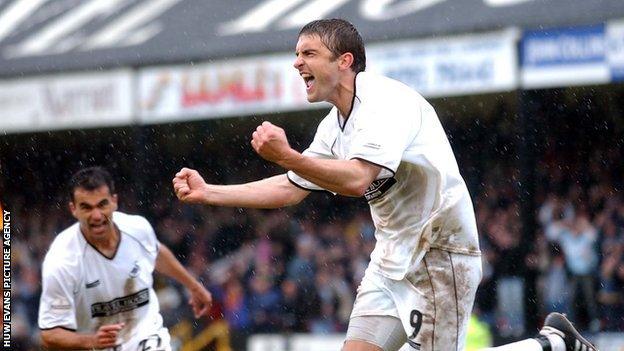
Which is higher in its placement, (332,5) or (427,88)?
(332,5)

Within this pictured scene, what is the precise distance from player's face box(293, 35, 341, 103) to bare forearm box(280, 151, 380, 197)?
512 millimetres

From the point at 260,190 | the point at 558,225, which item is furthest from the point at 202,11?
the point at 260,190

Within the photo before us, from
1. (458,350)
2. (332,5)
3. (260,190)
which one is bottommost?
(458,350)

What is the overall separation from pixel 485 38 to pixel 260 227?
419cm

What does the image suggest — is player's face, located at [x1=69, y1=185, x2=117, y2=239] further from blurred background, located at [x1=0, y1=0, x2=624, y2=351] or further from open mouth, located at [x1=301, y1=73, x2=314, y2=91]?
blurred background, located at [x1=0, y1=0, x2=624, y2=351]

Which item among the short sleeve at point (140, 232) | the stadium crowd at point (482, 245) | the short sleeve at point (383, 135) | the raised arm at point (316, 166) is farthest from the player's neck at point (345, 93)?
the stadium crowd at point (482, 245)

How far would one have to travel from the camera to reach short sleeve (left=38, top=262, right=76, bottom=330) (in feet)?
25.3

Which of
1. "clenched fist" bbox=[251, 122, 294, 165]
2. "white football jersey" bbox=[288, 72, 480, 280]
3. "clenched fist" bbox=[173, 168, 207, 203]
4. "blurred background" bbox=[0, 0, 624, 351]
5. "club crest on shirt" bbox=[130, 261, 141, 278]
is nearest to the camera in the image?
"clenched fist" bbox=[251, 122, 294, 165]

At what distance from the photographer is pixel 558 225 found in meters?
13.6

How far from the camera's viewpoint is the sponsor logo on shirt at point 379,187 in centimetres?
611

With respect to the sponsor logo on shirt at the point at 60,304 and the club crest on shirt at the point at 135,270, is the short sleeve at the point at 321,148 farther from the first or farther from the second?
the sponsor logo on shirt at the point at 60,304

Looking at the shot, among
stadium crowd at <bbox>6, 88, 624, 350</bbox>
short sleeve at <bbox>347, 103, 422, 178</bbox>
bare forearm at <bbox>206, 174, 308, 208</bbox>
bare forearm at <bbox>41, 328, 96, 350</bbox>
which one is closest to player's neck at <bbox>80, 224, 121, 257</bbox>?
bare forearm at <bbox>41, 328, 96, 350</bbox>

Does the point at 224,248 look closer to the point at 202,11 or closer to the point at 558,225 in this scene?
the point at 202,11

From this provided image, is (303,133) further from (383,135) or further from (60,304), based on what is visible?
(383,135)
